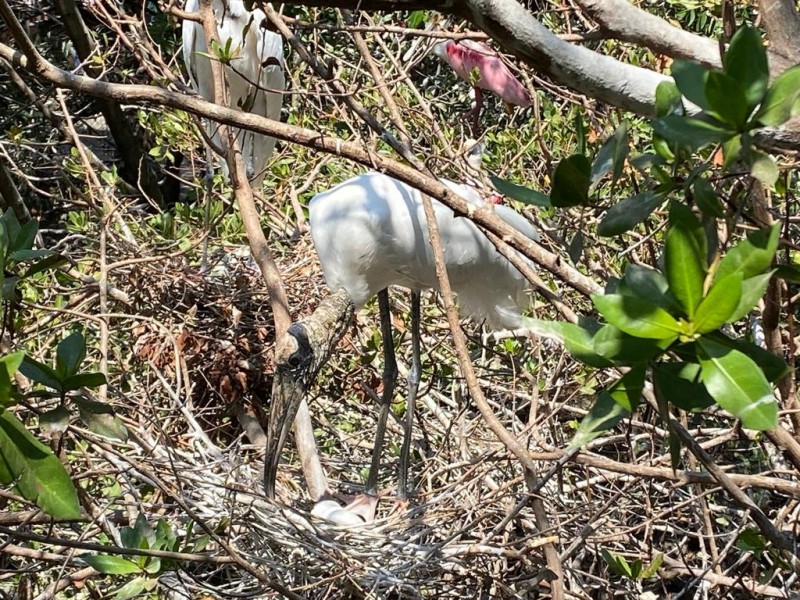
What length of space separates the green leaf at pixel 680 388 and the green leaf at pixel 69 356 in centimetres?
90

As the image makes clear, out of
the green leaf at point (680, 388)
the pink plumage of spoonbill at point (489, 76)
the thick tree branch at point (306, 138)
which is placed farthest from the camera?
the pink plumage of spoonbill at point (489, 76)

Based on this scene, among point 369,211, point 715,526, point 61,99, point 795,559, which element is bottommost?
point 715,526

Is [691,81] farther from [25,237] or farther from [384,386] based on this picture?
[384,386]

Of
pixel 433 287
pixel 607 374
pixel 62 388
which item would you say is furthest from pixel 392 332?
pixel 62 388

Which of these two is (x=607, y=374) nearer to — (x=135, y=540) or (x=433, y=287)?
(x=433, y=287)

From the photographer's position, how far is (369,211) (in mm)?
2918

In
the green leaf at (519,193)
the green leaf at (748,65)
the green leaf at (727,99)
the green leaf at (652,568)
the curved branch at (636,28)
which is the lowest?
the green leaf at (652,568)

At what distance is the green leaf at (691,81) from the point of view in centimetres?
89

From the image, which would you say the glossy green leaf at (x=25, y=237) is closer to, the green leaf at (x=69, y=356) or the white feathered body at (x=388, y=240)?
the green leaf at (x=69, y=356)

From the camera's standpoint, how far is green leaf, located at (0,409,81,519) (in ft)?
3.58

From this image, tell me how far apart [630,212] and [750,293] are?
0.27 metres

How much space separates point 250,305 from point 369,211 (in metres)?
0.81

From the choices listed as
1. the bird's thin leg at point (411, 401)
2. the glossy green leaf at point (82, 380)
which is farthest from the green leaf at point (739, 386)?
the bird's thin leg at point (411, 401)

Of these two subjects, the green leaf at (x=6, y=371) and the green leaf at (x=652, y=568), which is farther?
the green leaf at (x=652, y=568)
